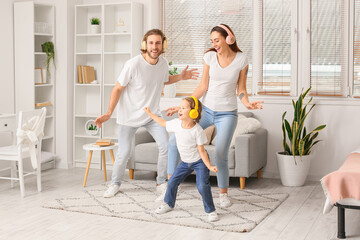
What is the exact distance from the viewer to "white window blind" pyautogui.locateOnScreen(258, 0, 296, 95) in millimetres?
5484

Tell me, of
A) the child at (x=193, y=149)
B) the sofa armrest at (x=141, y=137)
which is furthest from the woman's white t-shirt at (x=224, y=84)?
the sofa armrest at (x=141, y=137)

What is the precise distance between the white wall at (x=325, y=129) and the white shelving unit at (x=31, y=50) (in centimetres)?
238

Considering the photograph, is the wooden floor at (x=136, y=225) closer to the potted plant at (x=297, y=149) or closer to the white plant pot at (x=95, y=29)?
the potted plant at (x=297, y=149)

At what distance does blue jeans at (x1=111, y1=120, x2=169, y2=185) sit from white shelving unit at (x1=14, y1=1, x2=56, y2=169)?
1739 mm

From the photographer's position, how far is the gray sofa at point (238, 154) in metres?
4.89

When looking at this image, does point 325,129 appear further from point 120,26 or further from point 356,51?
point 120,26

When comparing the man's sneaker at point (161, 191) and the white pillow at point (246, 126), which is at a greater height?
the white pillow at point (246, 126)

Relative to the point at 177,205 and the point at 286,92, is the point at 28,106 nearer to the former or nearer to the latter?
the point at 177,205

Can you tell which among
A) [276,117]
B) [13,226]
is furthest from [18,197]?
[276,117]

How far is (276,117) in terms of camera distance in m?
5.55

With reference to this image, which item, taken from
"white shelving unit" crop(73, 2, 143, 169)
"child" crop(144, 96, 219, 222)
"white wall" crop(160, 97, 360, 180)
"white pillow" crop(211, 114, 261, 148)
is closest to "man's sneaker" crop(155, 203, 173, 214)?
"child" crop(144, 96, 219, 222)

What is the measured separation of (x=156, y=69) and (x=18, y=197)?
1.66 metres

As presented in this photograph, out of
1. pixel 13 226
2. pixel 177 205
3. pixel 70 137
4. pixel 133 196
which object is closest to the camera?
pixel 13 226

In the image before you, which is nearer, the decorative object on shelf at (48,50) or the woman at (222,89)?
the woman at (222,89)
